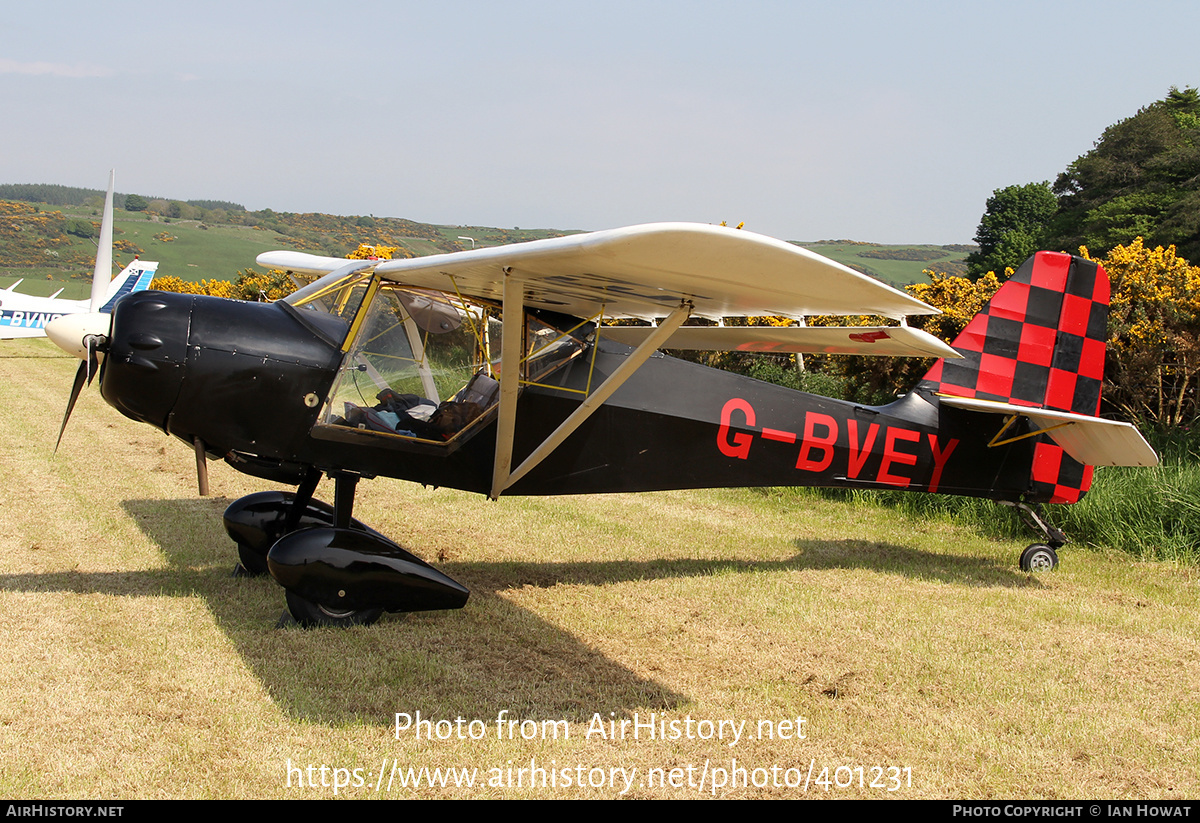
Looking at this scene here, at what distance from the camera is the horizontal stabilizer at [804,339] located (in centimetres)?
515

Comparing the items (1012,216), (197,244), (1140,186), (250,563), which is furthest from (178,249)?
(250,563)

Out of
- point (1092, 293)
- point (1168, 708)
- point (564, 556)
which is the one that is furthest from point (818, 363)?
point (1168, 708)

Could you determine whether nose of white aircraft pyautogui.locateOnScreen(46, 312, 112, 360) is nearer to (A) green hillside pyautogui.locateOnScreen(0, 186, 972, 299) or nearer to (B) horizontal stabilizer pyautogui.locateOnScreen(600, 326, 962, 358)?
(B) horizontal stabilizer pyautogui.locateOnScreen(600, 326, 962, 358)

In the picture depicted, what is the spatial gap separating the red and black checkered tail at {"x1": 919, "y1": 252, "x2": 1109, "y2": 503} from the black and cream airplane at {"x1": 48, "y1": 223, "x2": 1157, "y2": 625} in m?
0.02

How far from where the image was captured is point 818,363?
1355 centimetres

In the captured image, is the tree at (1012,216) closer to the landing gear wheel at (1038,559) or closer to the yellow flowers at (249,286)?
the yellow flowers at (249,286)

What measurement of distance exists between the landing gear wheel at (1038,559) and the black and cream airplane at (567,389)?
15 mm

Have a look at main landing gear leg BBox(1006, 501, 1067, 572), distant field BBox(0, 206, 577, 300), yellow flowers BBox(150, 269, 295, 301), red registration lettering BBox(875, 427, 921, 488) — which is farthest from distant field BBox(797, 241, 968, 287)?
red registration lettering BBox(875, 427, 921, 488)

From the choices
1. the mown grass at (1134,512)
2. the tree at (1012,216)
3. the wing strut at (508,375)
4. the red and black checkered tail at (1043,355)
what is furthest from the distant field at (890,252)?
the wing strut at (508,375)

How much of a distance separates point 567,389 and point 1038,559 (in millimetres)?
4343

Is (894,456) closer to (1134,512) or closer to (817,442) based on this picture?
(817,442)

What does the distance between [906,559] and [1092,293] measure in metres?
2.75

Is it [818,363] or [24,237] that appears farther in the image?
[24,237]

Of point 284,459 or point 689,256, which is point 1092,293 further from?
point 284,459
